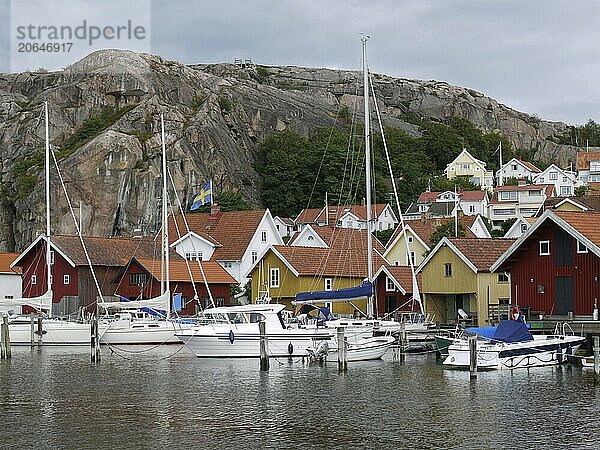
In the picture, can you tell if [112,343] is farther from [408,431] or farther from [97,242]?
[408,431]

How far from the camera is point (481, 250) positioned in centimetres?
6450

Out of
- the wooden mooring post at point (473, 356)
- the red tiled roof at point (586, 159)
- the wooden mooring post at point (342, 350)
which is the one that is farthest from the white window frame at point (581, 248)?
the red tiled roof at point (586, 159)

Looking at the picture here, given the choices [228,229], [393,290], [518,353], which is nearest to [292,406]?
[518,353]

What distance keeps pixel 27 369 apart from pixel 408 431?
78.4 feet

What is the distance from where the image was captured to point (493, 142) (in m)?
178

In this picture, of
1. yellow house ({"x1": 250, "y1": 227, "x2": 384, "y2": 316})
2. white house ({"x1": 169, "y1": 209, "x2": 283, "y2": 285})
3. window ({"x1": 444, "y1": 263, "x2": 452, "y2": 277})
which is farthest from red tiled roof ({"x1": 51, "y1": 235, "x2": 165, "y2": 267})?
window ({"x1": 444, "y1": 263, "x2": 452, "y2": 277})

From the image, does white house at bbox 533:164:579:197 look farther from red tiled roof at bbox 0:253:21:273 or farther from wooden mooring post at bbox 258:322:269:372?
wooden mooring post at bbox 258:322:269:372

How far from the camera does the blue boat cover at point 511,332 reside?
1624 inches

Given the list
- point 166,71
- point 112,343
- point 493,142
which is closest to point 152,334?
point 112,343

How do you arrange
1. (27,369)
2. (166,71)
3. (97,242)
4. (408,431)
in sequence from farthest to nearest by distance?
(166,71) < (97,242) < (27,369) < (408,431)

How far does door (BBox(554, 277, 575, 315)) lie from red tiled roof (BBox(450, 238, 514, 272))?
37.0 ft

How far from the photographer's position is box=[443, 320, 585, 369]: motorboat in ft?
136

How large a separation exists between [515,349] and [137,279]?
4129 cm

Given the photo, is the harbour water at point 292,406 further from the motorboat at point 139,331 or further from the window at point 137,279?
the window at point 137,279
